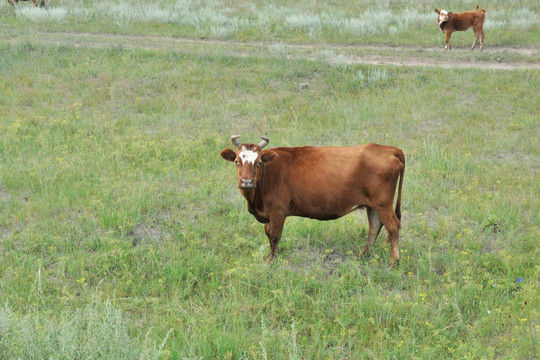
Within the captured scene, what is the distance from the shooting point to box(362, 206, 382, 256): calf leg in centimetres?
790

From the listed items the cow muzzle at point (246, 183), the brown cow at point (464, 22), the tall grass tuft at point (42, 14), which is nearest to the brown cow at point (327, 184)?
the cow muzzle at point (246, 183)

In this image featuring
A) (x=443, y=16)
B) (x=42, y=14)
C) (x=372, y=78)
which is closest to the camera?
(x=372, y=78)

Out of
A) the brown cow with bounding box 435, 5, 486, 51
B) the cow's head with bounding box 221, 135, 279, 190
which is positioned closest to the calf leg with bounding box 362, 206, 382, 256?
the cow's head with bounding box 221, 135, 279, 190

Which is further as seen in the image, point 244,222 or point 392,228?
point 244,222

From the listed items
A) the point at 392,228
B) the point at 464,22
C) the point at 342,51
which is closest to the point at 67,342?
the point at 392,228

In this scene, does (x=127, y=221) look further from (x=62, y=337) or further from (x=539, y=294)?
(x=539, y=294)

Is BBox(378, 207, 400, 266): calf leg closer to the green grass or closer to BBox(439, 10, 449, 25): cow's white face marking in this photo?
Answer: BBox(439, 10, 449, 25): cow's white face marking

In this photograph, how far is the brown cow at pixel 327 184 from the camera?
7480mm

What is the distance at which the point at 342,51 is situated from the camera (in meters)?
19.3

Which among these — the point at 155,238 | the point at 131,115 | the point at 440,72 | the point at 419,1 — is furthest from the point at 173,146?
the point at 419,1

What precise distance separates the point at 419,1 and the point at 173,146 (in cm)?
1851

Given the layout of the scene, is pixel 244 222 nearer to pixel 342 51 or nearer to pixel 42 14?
pixel 342 51

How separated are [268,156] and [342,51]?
1291cm

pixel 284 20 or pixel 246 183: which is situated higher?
pixel 284 20
